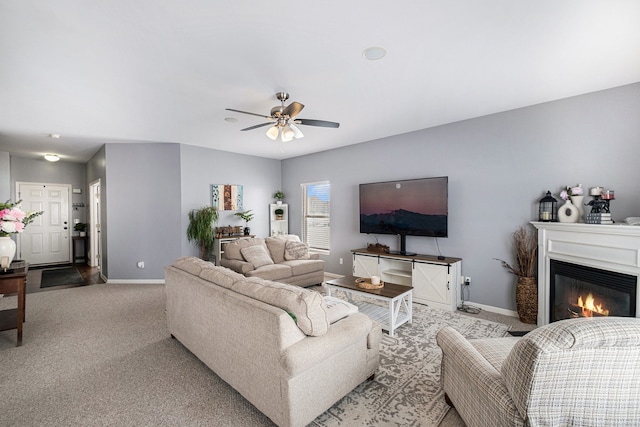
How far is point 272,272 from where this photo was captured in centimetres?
454

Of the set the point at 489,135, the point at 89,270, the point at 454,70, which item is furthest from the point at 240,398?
the point at 89,270

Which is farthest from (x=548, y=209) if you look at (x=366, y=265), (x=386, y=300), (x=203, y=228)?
(x=203, y=228)

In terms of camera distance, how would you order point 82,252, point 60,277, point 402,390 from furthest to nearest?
point 82,252 → point 60,277 → point 402,390

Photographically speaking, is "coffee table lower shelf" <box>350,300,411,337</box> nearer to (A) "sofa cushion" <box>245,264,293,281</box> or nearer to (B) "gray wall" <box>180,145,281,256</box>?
(A) "sofa cushion" <box>245,264,293,281</box>

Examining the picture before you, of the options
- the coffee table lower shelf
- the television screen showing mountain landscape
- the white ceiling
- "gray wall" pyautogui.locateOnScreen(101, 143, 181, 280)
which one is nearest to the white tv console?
the television screen showing mountain landscape

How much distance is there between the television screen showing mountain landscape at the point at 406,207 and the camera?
14.1 feet

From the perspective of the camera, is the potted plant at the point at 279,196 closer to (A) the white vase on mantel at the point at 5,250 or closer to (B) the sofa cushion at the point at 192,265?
→ (B) the sofa cushion at the point at 192,265

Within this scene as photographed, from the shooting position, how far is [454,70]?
2664mm

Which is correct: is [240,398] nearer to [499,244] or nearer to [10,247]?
[10,247]

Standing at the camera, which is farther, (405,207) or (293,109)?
(405,207)

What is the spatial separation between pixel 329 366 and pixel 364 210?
3.59m

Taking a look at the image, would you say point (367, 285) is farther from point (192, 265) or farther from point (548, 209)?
point (548, 209)

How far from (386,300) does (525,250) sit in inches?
75.9

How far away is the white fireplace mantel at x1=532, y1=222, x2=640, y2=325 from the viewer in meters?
2.60
